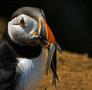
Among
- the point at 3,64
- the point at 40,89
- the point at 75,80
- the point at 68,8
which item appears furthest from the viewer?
the point at 68,8

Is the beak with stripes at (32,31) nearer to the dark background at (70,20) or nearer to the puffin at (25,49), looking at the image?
the puffin at (25,49)

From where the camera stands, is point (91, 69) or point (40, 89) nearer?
point (40, 89)

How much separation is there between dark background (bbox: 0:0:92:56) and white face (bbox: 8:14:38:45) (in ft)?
20.5

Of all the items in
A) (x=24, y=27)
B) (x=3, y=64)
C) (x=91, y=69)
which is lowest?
(x=91, y=69)

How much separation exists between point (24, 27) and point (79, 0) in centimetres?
667

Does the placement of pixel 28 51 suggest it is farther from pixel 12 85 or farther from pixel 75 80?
pixel 75 80

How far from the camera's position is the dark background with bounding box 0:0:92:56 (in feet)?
37.0

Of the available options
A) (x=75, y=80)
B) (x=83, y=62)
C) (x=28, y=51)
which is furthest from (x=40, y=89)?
(x=83, y=62)

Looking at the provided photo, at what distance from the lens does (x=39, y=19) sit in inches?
192

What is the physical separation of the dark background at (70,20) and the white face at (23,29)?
20.5 feet

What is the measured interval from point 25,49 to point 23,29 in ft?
0.60

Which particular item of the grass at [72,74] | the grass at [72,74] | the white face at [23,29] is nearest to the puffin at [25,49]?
the white face at [23,29]

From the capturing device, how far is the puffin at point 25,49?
4.84 metres

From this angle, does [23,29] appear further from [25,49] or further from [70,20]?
[70,20]
